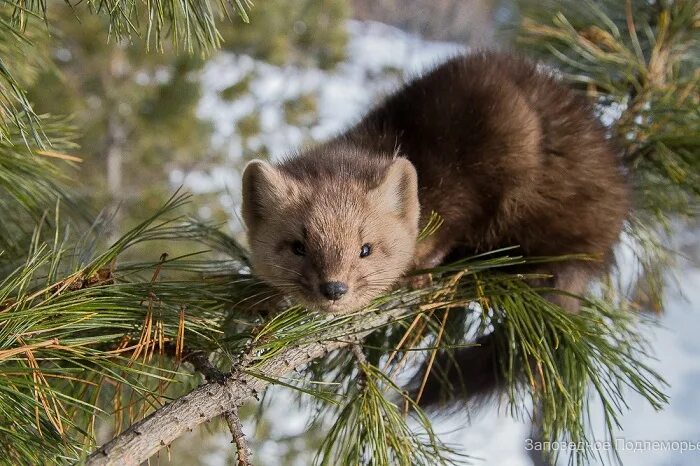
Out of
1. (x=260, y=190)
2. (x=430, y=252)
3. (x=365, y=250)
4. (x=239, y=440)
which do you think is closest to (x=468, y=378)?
(x=430, y=252)

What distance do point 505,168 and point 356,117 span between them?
73 centimetres

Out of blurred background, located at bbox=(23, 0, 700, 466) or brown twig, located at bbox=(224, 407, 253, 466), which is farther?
blurred background, located at bbox=(23, 0, 700, 466)

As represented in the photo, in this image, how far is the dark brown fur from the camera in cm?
222

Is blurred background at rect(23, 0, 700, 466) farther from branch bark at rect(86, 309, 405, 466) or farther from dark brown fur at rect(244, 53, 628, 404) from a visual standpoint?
branch bark at rect(86, 309, 405, 466)

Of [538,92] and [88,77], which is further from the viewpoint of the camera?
[88,77]

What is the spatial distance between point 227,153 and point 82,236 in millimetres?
5463

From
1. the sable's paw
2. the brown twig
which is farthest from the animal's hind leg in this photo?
the brown twig

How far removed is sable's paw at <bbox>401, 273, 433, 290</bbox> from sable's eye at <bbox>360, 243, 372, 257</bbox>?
13 cm

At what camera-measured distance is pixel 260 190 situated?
198cm

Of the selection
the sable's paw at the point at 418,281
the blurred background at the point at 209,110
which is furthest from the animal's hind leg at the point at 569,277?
the blurred background at the point at 209,110

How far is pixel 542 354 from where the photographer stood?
1576mm

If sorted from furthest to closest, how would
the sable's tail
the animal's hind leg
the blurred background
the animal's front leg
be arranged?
the blurred background
the animal's hind leg
the animal's front leg
the sable's tail

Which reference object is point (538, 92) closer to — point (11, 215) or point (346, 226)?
point (346, 226)

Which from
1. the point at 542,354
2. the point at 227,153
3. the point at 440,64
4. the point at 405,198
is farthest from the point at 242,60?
the point at 542,354
